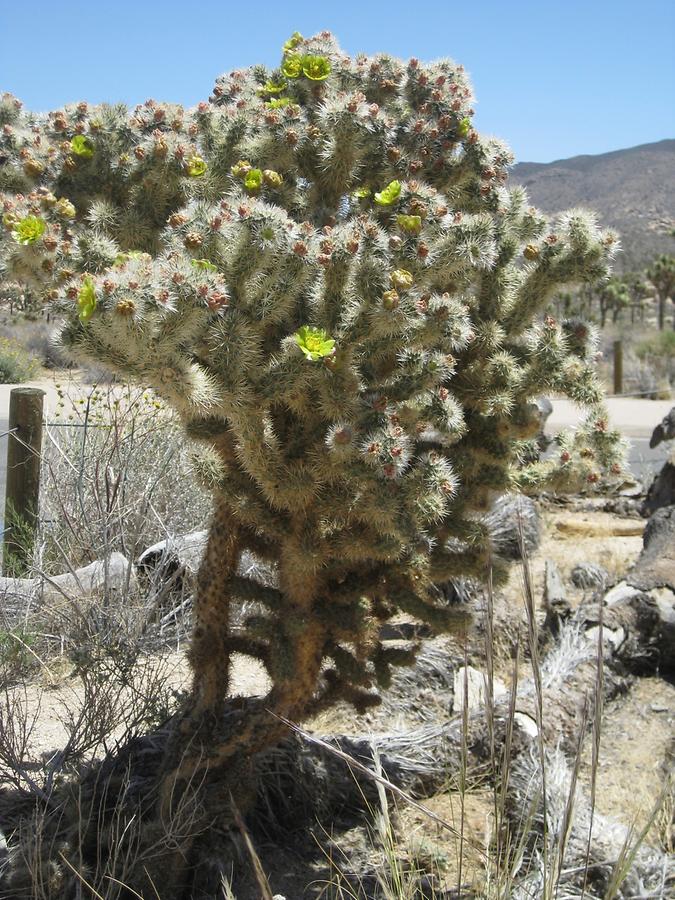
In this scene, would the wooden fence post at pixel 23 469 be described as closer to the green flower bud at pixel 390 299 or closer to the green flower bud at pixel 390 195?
the green flower bud at pixel 390 195

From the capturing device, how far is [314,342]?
9.00ft

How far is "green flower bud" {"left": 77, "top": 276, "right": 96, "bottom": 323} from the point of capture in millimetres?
2443

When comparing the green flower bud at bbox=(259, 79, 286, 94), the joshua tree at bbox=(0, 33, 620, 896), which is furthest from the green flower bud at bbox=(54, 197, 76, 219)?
the green flower bud at bbox=(259, 79, 286, 94)

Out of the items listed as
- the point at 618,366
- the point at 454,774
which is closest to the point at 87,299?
the point at 454,774

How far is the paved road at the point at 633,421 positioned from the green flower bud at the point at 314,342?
6.00m

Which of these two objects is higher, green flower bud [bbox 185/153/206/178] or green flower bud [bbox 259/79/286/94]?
green flower bud [bbox 259/79/286/94]

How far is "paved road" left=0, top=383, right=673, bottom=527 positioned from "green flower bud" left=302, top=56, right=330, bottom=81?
550 centimetres

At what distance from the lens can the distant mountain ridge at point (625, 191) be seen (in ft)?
213

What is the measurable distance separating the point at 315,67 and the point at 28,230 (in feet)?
4.26

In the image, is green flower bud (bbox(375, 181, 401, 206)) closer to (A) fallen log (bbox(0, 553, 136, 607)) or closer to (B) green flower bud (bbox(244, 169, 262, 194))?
(B) green flower bud (bbox(244, 169, 262, 194))

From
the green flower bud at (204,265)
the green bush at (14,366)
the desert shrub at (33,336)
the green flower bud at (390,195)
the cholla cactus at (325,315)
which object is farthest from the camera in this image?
the desert shrub at (33,336)

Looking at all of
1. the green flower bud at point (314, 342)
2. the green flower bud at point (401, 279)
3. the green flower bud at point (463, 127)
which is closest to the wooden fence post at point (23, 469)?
the green flower bud at point (463, 127)

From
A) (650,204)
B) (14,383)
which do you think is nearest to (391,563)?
(14,383)

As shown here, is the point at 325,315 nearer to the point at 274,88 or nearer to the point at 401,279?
the point at 401,279
